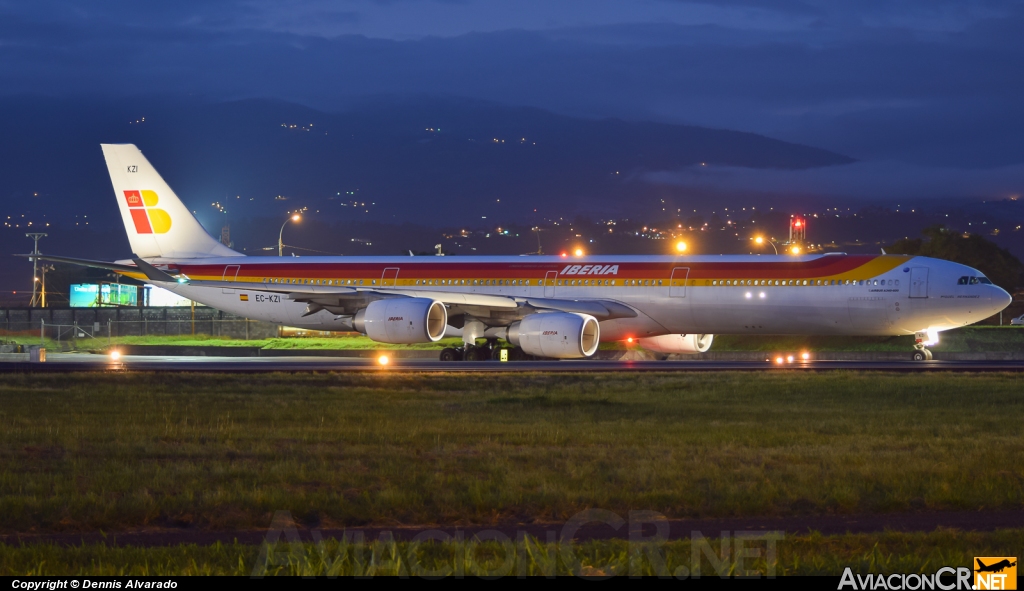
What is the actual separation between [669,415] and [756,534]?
30.2ft

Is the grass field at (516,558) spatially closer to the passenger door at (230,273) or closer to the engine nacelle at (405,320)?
the engine nacelle at (405,320)

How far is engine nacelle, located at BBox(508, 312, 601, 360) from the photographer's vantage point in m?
30.8

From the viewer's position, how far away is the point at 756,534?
8602 millimetres

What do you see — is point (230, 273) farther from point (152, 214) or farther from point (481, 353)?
point (481, 353)

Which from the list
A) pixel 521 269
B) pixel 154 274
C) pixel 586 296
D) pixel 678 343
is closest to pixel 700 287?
pixel 586 296

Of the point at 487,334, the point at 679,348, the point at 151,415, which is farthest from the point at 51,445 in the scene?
the point at 679,348

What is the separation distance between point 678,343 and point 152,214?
1995 cm

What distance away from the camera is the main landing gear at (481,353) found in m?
34.8

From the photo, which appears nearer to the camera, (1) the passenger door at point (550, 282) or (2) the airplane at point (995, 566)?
(2) the airplane at point (995, 566)

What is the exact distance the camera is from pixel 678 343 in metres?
36.4

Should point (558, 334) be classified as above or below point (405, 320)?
below

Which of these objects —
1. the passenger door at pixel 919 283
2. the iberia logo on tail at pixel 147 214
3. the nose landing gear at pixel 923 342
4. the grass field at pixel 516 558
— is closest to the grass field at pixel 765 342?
the iberia logo on tail at pixel 147 214

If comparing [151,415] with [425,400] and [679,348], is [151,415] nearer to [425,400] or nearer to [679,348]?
[425,400]

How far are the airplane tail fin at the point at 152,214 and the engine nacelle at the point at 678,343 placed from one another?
15774mm
